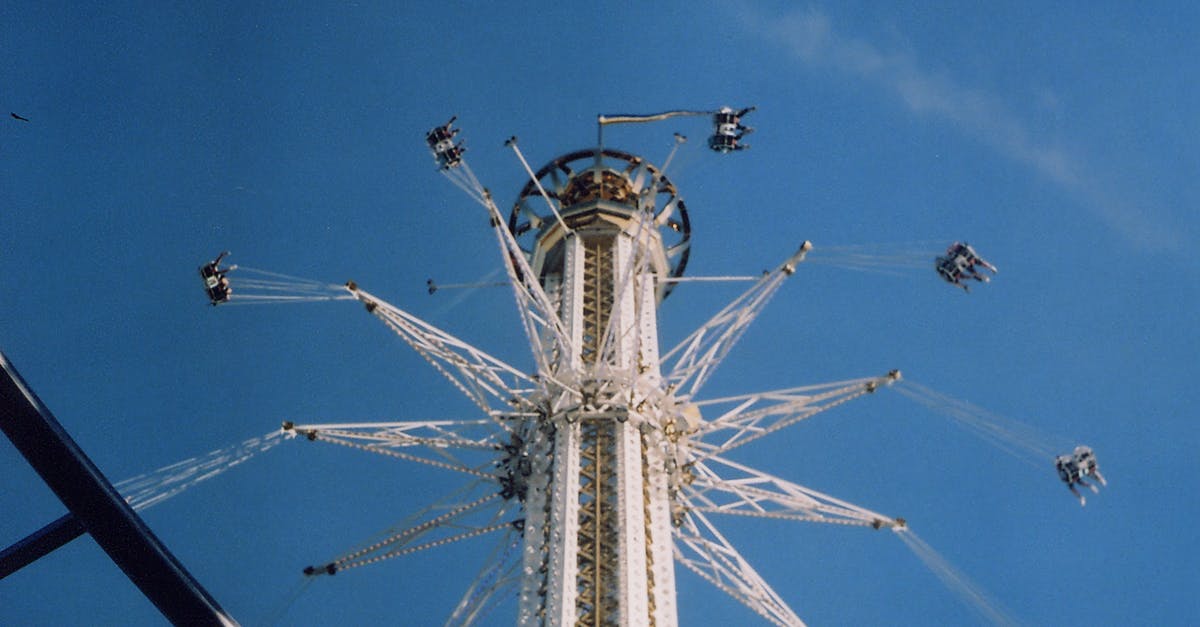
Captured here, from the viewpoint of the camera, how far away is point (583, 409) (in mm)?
35438

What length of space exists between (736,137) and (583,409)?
423 inches

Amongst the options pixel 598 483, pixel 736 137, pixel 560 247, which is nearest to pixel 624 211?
pixel 560 247

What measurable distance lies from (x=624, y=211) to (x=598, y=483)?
50.7 feet

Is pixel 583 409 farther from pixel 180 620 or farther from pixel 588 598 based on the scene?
pixel 180 620

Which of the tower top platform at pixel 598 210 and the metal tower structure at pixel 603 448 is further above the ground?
the tower top platform at pixel 598 210

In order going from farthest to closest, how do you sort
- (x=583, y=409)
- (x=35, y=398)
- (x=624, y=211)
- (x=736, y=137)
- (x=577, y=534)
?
(x=624, y=211), (x=736, y=137), (x=583, y=409), (x=577, y=534), (x=35, y=398)

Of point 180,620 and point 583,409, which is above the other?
point 583,409

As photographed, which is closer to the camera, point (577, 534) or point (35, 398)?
point (35, 398)

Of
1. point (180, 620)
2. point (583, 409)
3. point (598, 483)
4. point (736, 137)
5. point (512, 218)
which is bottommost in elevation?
point (180, 620)

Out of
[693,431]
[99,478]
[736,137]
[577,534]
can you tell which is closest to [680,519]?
[693,431]

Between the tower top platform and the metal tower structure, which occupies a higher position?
the tower top platform

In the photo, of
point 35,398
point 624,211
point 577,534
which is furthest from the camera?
point 624,211

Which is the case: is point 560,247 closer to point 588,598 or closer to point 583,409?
point 583,409

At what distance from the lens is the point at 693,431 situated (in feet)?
122
